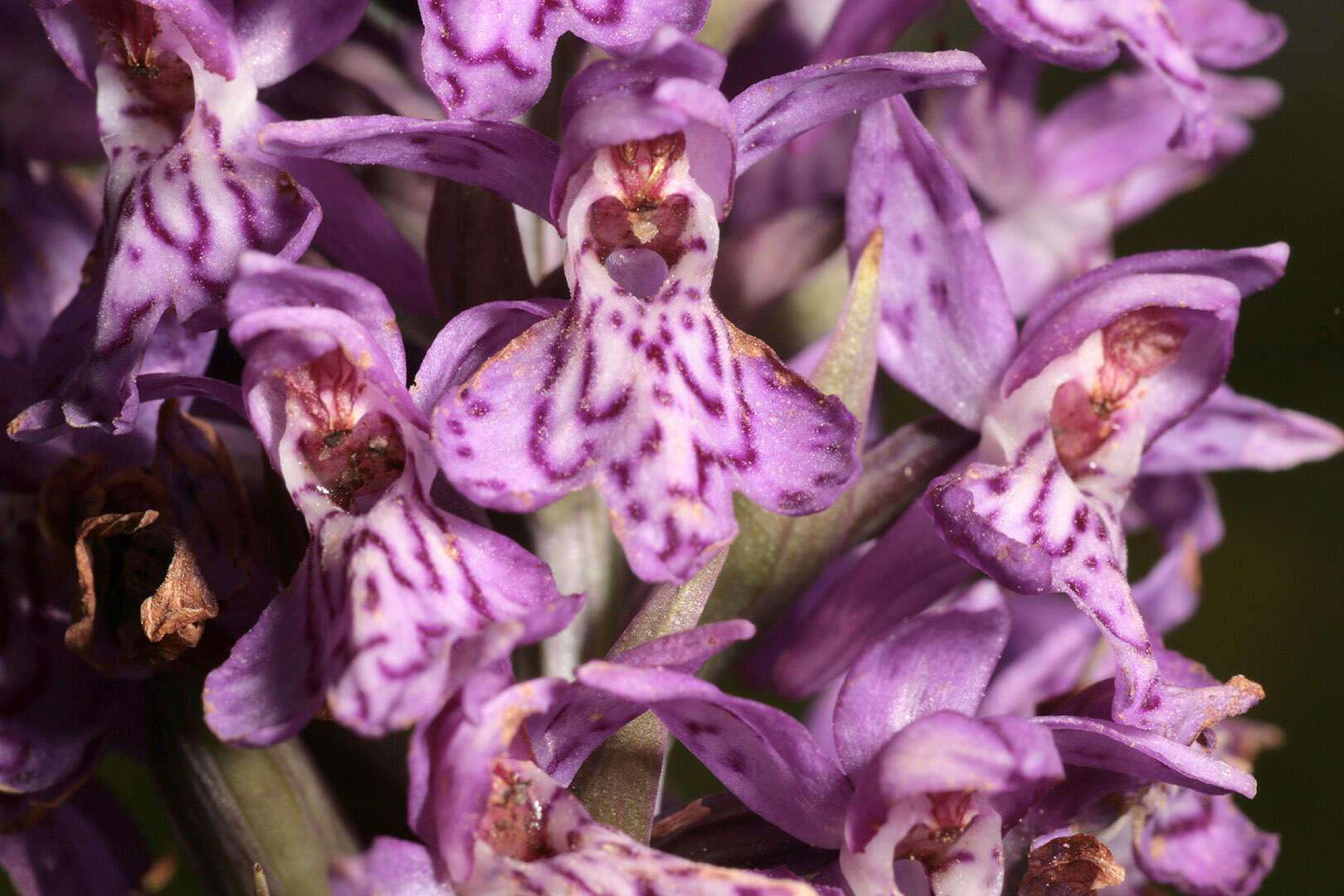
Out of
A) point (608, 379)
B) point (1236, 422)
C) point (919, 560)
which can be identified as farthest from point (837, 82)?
point (1236, 422)

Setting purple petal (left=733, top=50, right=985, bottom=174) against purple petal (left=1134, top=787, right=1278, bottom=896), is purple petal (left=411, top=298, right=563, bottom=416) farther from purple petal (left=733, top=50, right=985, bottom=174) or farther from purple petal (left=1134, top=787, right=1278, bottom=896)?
purple petal (left=1134, top=787, right=1278, bottom=896)

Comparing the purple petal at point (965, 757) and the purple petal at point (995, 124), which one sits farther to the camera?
the purple petal at point (995, 124)

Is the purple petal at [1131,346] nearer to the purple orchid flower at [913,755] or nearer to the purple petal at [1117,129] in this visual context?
the purple orchid flower at [913,755]

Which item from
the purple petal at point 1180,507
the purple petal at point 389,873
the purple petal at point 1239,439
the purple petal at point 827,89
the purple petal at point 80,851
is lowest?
the purple petal at point 1180,507

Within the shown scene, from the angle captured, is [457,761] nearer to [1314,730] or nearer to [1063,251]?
[1063,251]

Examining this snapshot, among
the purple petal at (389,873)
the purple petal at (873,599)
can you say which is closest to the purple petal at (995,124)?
the purple petal at (873,599)

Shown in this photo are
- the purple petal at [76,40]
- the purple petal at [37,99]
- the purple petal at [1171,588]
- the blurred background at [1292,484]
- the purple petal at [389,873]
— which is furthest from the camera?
the blurred background at [1292,484]

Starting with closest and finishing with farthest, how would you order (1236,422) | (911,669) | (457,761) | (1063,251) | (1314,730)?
(457,761) < (911,669) < (1236,422) < (1063,251) < (1314,730)

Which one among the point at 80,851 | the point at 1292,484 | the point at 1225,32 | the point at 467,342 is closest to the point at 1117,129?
the point at 1225,32
